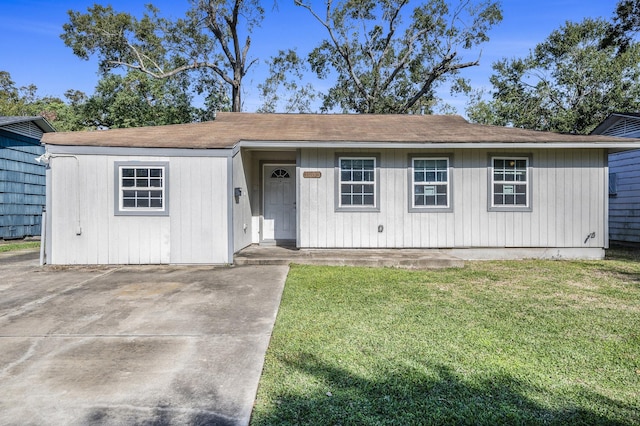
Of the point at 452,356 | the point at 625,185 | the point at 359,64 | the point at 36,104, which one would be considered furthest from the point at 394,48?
the point at 36,104

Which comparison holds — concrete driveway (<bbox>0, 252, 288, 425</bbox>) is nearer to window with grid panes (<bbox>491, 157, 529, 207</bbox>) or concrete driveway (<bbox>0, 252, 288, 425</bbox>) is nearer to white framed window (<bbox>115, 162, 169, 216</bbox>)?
white framed window (<bbox>115, 162, 169, 216</bbox>)

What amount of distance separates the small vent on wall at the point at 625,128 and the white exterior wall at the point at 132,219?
38.9 ft

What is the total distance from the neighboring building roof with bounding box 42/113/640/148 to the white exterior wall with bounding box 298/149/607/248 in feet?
1.24

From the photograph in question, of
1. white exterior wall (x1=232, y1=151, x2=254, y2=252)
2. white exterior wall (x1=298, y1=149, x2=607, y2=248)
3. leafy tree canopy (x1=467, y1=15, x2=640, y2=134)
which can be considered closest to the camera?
white exterior wall (x1=232, y1=151, x2=254, y2=252)

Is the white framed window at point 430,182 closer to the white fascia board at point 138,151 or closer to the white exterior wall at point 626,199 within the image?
the white fascia board at point 138,151

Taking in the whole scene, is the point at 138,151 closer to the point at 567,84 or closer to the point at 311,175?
the point at 311,175

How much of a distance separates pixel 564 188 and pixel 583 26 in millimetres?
19331

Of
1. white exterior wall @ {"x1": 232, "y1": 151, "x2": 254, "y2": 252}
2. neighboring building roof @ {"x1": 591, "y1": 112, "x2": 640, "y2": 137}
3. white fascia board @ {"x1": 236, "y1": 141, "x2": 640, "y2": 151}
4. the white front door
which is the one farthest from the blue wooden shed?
neighboring building roof @ {"x1": 591, "y1": 112, "x2": 640, "y2": 137}

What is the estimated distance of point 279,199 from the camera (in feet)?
33.0

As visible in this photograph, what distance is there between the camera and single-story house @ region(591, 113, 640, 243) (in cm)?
1150

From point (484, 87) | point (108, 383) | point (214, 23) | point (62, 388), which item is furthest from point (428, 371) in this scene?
point (484, 87)

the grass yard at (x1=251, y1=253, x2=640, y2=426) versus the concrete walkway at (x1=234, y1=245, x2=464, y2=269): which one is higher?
the concrete walkway at (x1=234, y1=245, x2=464, y2=269)

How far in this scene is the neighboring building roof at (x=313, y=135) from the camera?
7.66 metres

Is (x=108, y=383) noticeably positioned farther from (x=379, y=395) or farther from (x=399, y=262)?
(x=399, y=262)
